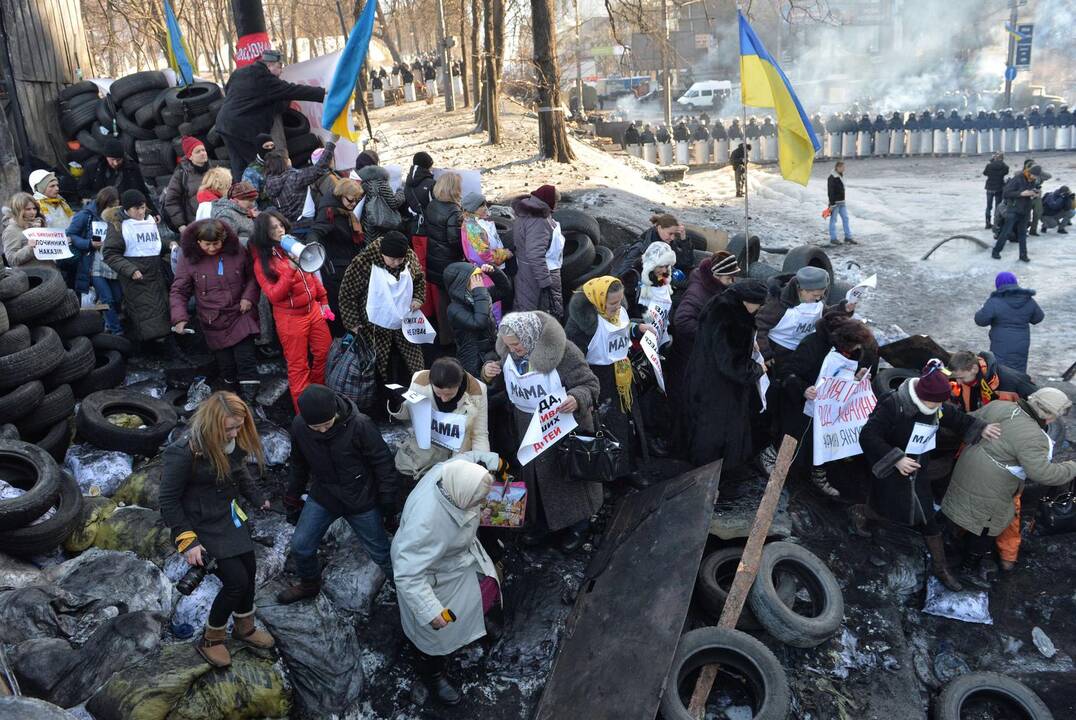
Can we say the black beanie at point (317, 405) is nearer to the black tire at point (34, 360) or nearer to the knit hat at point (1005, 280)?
the black tire at point (34, 360)

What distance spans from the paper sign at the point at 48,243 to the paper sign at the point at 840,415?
22.5ft

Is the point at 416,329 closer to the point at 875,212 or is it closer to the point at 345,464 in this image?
the point at 345,464

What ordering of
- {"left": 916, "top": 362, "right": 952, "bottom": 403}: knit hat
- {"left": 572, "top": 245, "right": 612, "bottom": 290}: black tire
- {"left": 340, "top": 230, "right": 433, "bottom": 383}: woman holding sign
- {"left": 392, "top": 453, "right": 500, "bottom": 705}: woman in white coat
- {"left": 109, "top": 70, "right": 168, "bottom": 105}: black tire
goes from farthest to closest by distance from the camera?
{"left": 109, "top": 70, "right": 168, "bottom": 105}: black tire < {"left": 572, "top": 245, "right": 612, "bottom": 290}: black tire < {"left": 340, "top": 230, "right": 433, "bottom": 383}: woman holding sign < {"left": 916, "top": 362, "right": 952, "bottom": 403}: knit hat < {"left": 392, "top": 453, "right": 500, "bottom": 705}: woman in white coat

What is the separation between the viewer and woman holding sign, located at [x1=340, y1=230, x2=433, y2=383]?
21.1ft

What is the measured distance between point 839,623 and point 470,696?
248 cm

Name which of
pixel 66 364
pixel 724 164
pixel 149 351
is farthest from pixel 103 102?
pixel 724 164

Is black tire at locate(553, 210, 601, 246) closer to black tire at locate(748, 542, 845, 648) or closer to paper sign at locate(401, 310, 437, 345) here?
paper sign at locate(401, 310, 437, 345)

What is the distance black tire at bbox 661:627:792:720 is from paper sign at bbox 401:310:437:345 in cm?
323

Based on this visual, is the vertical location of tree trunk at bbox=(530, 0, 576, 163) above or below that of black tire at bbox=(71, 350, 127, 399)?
above

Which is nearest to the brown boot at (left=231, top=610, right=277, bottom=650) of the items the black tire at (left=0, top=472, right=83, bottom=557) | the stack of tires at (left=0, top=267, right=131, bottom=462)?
the black tire at (left=0, top=472, right=83, bottom=557)

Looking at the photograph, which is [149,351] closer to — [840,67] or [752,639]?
[752,639]

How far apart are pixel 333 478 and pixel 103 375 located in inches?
141

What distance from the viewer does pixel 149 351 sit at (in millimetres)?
8180

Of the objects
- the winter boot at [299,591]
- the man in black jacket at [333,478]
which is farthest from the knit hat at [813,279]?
the winter boot at [299,591]
